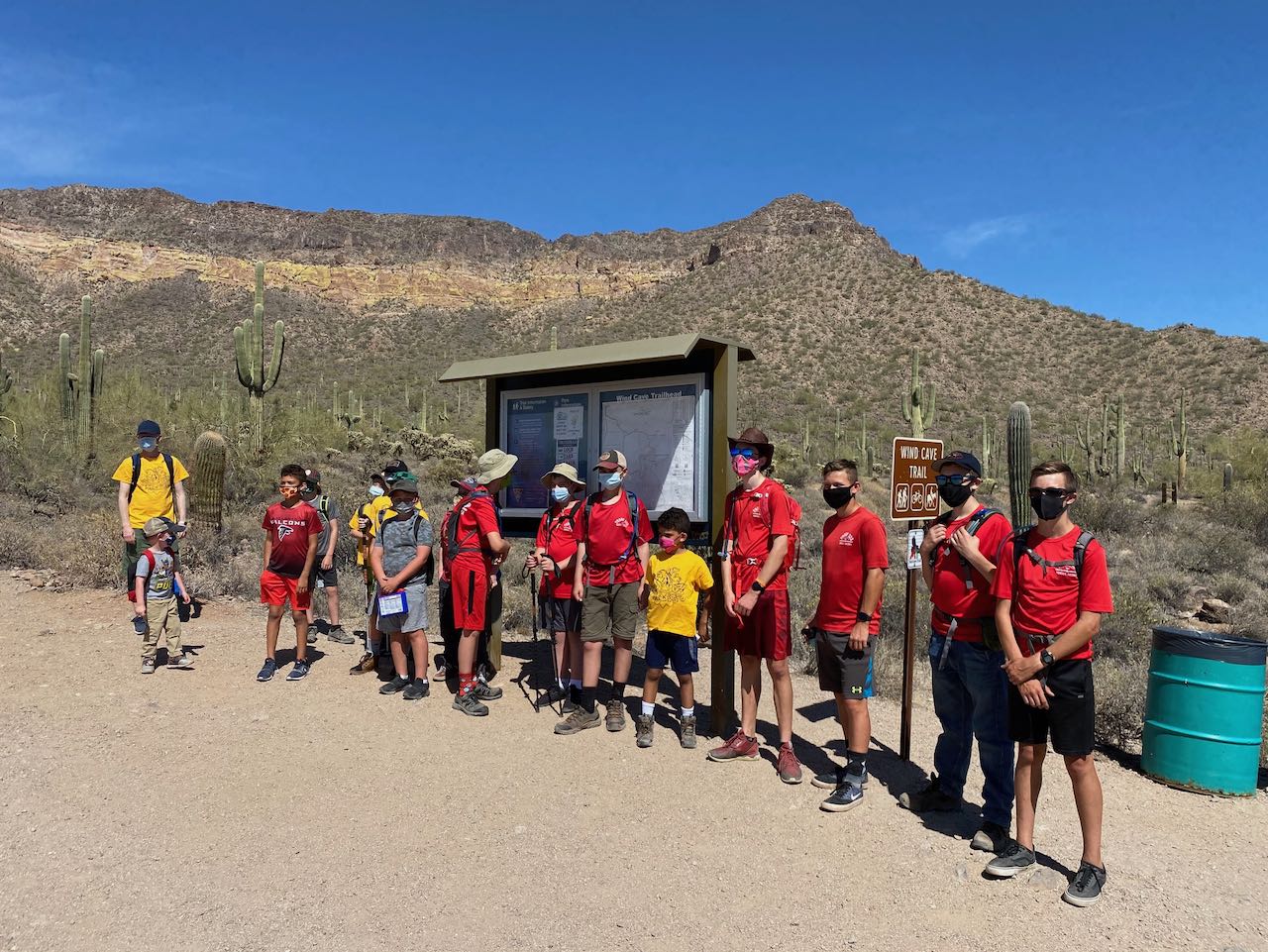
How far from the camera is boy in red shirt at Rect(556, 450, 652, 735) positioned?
547cm

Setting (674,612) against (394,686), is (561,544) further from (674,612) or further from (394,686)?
(394,686)

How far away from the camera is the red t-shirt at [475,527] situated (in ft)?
18.9

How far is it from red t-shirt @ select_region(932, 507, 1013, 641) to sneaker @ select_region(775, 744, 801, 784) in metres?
1.26

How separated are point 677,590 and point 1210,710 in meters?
3.18

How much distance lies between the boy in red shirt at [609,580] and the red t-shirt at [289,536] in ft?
7.65

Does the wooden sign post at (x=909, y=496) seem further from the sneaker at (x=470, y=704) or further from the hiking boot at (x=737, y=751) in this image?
the sneaker at (x=470, y=704)

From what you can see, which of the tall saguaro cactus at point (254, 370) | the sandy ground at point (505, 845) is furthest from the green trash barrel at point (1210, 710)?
the tall saguaro cactus at point (254, 370)

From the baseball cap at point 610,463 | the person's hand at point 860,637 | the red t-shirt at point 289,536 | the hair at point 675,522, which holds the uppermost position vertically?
the baseball cap at point 610,463

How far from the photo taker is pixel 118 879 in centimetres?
343

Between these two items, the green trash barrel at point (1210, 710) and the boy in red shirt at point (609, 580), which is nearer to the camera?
the green trash barrel at point (1210, 710)

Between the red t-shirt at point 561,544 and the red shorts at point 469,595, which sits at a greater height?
Answer: the red t-shirt at point 561,544

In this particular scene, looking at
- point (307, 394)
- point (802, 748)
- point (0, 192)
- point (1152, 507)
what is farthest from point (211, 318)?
point (802, 748)

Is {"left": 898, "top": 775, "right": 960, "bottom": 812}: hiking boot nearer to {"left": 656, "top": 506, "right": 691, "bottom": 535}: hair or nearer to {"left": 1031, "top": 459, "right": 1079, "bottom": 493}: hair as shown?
{"left": 1031, "top": 459, "right": 1079, "bottom": 493}: hair

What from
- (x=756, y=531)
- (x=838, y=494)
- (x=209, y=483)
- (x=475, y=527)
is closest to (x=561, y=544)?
(x=475, y=527)
